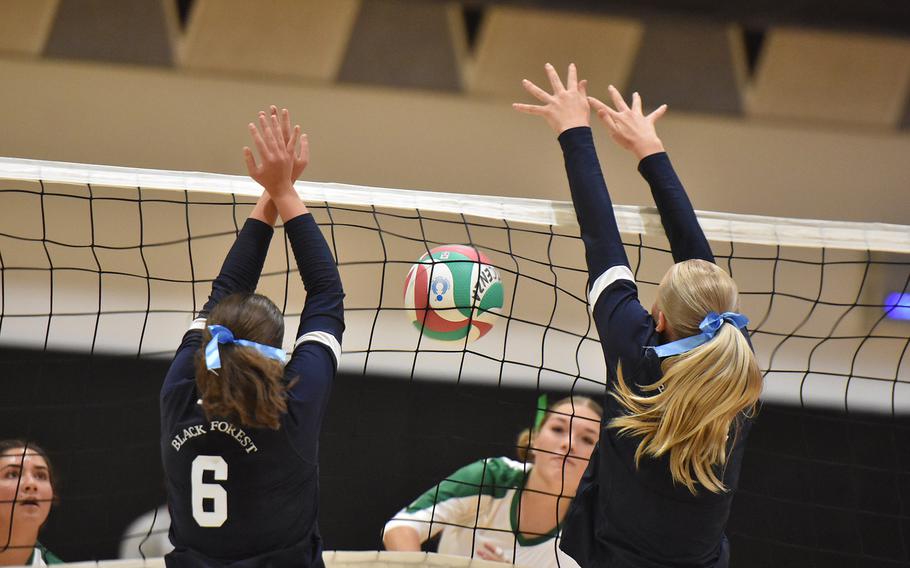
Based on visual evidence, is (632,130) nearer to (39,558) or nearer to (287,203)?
(287,203)

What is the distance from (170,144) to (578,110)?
13.0ft

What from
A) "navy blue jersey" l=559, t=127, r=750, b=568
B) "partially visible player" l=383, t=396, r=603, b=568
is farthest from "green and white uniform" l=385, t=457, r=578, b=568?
"navy blue jersey" l=559, t=127, r=750, b=568

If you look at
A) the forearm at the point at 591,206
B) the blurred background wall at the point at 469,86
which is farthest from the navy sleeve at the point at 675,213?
the blurred background wall at the point at 469,86

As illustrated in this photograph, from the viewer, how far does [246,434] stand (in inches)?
75.8

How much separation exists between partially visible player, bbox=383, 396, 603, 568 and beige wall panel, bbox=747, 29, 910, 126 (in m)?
3.36

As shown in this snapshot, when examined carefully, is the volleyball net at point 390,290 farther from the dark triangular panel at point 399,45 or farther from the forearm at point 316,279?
→ the forearm at point 316,279

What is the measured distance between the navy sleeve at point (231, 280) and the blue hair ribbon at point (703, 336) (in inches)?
39.9

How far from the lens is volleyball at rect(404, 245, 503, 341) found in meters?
2.89

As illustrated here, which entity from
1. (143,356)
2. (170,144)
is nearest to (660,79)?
(170,144)

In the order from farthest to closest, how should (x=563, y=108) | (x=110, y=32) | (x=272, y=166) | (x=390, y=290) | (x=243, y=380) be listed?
(x=390, y=290) < (x=110, y=32) < (x=563, y=108) < (x=272, y=166) < (x=243, y=380)

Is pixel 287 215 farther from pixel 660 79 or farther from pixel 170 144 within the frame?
pixel 660 79

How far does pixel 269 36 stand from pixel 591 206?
4.05 metres

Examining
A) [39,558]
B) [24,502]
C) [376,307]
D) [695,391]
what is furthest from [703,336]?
[376,307]

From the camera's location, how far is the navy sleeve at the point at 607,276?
2.02 m
